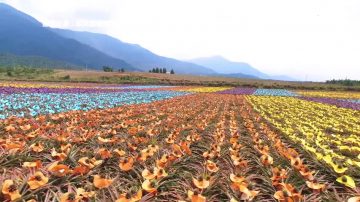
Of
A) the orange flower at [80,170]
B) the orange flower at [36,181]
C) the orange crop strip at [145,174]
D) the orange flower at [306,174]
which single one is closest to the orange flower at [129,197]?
the orange crop strip at [145,174]

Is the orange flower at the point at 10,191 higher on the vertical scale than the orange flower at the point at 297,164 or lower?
higher

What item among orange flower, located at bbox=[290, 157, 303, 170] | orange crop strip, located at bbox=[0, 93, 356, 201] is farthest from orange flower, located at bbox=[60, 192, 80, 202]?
orange flower, located at bbox=[290, 157, 303, 170]

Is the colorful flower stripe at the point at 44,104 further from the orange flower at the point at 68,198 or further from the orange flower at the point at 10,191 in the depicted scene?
the orange flower at the point at 68,198

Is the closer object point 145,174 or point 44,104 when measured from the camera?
point 145,174

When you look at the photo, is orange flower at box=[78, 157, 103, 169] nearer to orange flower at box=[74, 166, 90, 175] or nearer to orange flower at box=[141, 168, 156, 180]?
orange flower at box=[74, 166, 90, 175]

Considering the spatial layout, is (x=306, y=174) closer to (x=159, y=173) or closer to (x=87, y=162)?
(x=159, y=173)

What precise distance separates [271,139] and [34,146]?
181 inches

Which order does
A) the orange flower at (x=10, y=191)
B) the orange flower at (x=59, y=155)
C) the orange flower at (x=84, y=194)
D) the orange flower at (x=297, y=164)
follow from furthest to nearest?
the orange flower at (x=297, y=164)
the orange flower at (x=59, y=155)
the orange flower at (x=84, y=194)
the orange flower at (x=10, y=191)

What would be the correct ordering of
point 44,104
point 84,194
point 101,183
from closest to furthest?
point 84,194, point 101,183, point 44,104

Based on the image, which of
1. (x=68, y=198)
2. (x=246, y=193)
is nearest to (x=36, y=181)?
(x=68, y=198)

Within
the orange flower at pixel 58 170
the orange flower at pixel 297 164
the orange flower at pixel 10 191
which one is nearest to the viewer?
the orange flower at pixel 10 191

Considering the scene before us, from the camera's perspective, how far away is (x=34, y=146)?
16.7 feet

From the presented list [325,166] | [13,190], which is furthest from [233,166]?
[13,190]

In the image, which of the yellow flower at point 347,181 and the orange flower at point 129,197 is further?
the yellow flower at point 347,181
